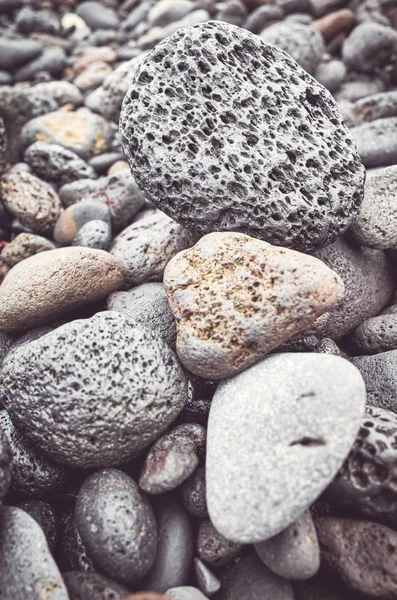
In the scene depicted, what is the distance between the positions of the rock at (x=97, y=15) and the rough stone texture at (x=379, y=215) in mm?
Result: 5315

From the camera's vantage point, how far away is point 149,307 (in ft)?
8.76

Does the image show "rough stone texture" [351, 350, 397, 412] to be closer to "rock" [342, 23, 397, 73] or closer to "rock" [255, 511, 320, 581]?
"rock" [255, 511, 320, 581]

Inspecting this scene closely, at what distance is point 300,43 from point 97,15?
11.4 ft

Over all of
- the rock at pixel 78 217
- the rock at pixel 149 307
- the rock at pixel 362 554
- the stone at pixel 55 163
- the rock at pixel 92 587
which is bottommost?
the rock at pixel 92 587

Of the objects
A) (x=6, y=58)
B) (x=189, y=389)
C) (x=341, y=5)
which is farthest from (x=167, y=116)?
(x=341, y=5)

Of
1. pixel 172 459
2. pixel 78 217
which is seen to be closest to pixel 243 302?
pixel 172 459

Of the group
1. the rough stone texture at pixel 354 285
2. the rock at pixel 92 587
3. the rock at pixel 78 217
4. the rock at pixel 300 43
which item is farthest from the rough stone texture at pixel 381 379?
the rock at pixel 300 43

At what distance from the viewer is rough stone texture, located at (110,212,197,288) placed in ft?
9.50

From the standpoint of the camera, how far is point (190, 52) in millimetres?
2516

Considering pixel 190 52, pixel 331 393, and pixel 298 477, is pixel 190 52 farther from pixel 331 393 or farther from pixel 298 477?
pixel 298 477

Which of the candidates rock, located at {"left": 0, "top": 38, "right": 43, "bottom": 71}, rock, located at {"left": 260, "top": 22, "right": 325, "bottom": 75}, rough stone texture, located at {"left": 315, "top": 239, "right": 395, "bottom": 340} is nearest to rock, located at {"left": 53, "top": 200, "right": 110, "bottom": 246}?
rough stone texture, located at {"left": 315, "top": 239, "right": 395, "bottom": 340}

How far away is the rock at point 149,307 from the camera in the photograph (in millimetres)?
2611

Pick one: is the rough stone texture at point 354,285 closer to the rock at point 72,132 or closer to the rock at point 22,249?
the rock at point 22,249

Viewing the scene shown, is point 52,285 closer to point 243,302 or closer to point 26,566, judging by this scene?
point 243,302
